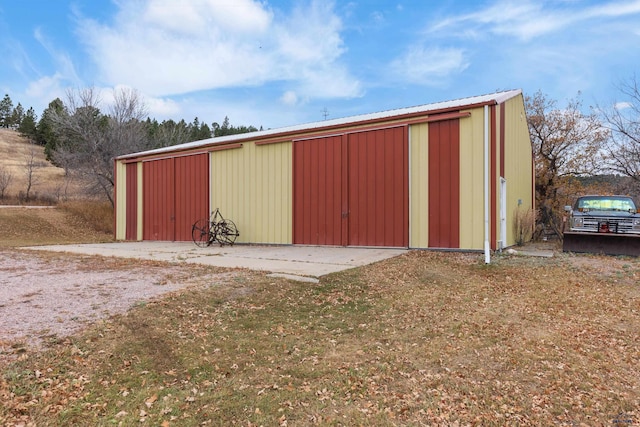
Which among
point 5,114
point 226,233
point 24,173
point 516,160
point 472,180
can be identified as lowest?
point 226,233

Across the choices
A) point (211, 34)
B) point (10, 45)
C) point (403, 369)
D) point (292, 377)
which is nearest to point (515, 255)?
point (403, 369)

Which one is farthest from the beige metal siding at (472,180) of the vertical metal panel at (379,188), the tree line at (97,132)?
the tree line at (97,132)

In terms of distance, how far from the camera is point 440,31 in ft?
40.0

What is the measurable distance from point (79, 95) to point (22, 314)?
25472 mm

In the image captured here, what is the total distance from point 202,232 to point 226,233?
3.14 feet

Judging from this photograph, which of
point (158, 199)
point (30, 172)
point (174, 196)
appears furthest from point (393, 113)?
point (30, 172)

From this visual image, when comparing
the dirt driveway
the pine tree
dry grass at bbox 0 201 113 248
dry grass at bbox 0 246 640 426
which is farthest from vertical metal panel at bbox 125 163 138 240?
the pine tree

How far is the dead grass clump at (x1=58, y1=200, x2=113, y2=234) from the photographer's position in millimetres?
22455

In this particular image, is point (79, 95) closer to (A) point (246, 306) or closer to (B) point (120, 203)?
(B) point (120, 203)

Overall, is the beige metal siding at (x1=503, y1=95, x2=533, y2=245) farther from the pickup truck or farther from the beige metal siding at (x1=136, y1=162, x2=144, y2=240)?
the beige metal siding at (x1=136, y1=162, x2=144, y2=240)

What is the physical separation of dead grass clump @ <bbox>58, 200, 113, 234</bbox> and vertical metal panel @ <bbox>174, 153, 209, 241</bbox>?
1000cm

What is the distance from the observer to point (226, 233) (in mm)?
12961

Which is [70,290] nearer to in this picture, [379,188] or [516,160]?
[379,188]

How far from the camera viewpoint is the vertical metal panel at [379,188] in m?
10.1
